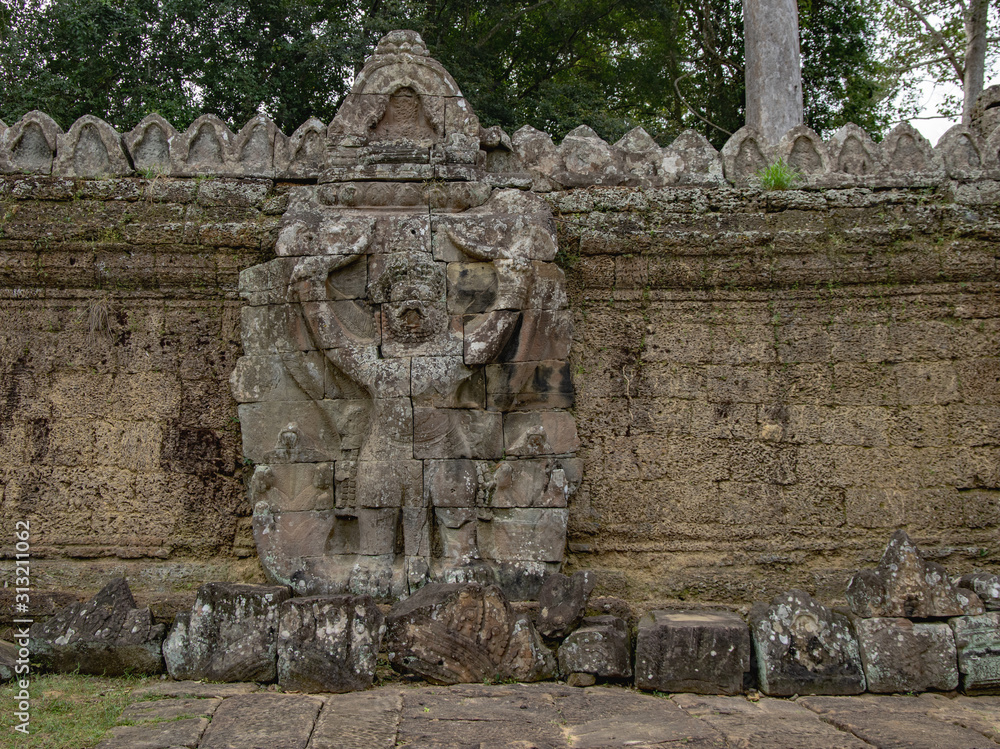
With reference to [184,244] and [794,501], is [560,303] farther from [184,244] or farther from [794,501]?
[184,244]

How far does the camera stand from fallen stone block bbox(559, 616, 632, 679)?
4.47 metres

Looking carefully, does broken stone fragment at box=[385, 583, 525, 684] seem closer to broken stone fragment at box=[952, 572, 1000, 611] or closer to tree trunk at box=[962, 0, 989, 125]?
broken stone fragment at box=[952, 572, 1000, 611]

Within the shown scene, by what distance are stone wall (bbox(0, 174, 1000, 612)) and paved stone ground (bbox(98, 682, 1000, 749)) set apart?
1.07 m

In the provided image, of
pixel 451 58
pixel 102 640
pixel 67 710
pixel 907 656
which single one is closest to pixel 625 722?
pixel 907 656

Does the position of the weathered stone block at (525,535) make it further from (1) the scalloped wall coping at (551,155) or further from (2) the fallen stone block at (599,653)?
(1) the scalloped wall coping at (551,155)

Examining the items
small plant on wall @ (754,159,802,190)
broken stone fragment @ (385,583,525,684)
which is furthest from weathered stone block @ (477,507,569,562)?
small plant on wall @ (754,159,802,190)

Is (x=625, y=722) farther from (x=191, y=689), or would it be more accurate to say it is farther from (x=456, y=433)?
(x=191, y=689)

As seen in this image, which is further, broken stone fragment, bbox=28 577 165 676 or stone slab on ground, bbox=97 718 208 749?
broken stone fragment, bbox=28 577 165 676

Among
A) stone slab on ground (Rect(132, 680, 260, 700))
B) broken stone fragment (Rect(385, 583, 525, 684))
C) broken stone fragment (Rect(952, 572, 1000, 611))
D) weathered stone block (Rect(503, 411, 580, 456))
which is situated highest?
weathered stone block (Rect(503, 411, 580, 456))

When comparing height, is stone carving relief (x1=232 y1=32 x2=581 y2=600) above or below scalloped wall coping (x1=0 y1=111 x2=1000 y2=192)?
below

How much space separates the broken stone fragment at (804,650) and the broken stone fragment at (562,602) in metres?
0.90

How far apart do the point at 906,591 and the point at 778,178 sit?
103 inches

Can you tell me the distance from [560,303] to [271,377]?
1797 millimetres

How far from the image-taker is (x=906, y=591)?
4.54 meters
